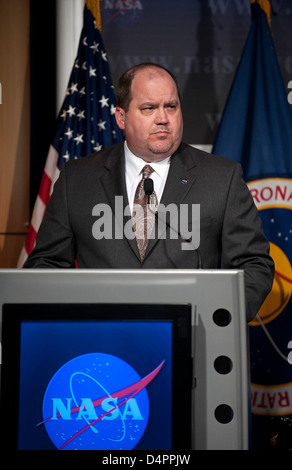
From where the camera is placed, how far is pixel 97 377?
113 cm

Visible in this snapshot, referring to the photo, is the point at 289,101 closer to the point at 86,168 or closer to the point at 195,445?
the point at 86,168

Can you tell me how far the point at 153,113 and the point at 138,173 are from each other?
22cm

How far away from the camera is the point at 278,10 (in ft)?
11.4

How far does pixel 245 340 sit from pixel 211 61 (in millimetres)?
2693

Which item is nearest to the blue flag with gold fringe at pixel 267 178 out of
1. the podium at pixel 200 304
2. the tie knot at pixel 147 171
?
the tie knot at pixel 147 171

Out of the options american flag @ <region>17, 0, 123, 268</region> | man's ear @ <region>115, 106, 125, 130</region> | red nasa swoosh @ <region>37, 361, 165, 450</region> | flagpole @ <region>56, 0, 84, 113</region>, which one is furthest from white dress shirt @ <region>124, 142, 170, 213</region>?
flagpole @ <region>56, 0, 84, 113</region>

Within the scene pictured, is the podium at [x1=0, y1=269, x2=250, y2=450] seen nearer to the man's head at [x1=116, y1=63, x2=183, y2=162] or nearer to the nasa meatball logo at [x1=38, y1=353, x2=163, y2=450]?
the nasa meatball logo at [x1=38, y1=353, x2=163, y2=450]

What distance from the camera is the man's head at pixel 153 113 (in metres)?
2.06

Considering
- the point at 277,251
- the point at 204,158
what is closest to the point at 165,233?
the point at 204,158

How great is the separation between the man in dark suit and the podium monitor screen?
0.70 meters

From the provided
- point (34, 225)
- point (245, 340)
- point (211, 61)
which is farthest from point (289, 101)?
point (245, 340)

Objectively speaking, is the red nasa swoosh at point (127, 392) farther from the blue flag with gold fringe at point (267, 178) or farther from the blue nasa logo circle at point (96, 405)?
the blue flag with gold fringe at point (267, 178)

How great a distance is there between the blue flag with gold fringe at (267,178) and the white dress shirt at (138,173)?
1.17 m

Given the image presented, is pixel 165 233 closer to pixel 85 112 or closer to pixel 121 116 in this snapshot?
pixel 121 116
